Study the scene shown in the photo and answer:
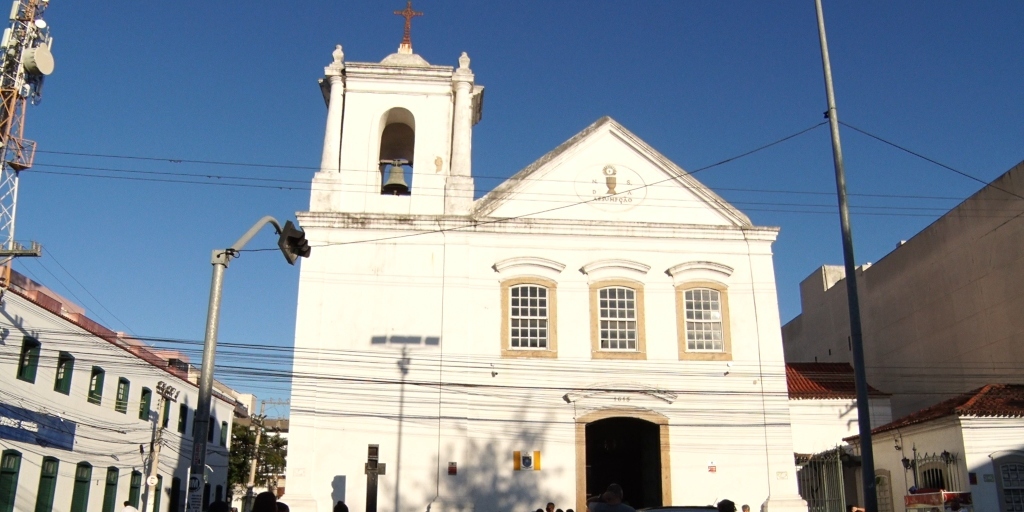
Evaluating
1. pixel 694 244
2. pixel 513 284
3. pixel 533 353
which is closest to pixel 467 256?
pixel 513 284

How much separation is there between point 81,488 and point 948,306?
1190 inches

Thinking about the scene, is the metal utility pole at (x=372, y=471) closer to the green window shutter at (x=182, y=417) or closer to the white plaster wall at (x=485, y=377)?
the white plaster wall at (x=485, y=377)

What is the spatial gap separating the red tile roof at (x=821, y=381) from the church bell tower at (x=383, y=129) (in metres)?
11.5

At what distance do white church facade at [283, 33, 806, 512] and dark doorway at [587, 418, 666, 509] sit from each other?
1.84 ft

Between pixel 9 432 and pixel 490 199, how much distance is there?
15.2m

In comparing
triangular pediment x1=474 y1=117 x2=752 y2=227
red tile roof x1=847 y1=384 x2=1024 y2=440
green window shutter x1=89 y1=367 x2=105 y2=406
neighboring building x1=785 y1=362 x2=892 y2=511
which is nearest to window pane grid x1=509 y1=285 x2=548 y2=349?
triangular pediment x1=474 y1=117 x2=752 y2=227

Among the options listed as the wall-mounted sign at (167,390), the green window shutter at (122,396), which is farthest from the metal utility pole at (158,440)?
the green window shutter at (122,396)

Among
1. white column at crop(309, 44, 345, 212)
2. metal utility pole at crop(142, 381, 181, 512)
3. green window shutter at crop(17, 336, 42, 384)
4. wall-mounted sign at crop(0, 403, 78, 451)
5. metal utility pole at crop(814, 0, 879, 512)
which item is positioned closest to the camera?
metal utility pole at crop(814, 0, 879, 512)

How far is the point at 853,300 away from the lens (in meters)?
14.3

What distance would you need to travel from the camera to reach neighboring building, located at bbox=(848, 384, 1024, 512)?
21906 millimetres

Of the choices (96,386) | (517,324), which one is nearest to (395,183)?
(517,324)

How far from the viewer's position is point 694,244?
24344mm

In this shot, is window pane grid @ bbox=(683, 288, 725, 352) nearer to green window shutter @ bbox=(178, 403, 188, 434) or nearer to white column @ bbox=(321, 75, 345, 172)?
white column @ bbox=(321, 75, 345, 172)

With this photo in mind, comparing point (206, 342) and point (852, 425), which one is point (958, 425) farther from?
point (206, 342)
